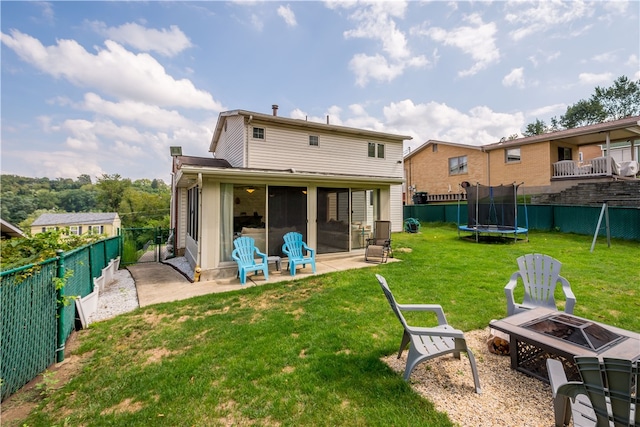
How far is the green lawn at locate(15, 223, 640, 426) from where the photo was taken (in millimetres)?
2236

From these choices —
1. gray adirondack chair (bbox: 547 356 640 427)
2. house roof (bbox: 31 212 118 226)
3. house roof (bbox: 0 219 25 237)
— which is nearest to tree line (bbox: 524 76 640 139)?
gray adirondack chair (bbox: 547 356 640 427)

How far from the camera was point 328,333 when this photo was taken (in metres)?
A: 3.54

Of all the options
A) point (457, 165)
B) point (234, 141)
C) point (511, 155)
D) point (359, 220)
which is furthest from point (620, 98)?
point (234, 141)

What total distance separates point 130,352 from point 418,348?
331cm

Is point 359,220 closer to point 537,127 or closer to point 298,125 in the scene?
point 298,125

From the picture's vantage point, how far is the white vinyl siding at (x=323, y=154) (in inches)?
444

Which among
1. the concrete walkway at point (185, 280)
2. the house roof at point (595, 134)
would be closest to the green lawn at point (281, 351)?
the concrete walkway at point (185, 280)

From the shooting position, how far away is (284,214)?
7316mm

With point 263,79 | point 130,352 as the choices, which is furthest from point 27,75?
point 130,352

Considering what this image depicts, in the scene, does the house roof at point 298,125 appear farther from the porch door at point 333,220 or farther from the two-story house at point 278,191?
the porch door at point 333,220

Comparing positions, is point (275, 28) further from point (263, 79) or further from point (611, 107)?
point (611, 107)

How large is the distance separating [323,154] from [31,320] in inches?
435

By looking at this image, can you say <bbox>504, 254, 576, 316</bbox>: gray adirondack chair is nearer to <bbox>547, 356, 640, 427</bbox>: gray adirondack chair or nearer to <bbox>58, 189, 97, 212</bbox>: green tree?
<bbox>547, 356, 640, 427</bbox>: gray adirondack chair

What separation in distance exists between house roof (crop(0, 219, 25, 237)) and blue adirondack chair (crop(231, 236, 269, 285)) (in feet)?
12.6
